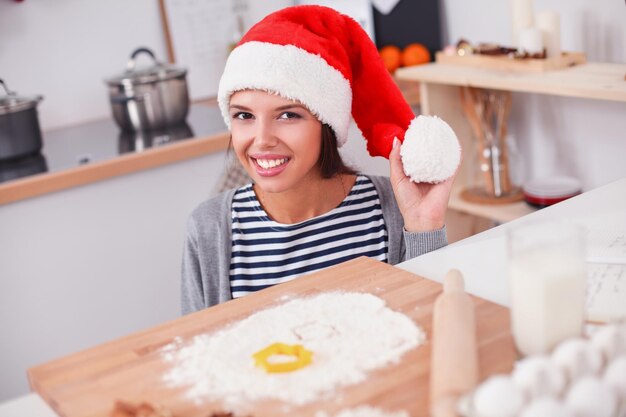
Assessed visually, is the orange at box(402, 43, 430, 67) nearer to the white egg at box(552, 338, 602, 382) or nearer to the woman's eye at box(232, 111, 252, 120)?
the woman's eye at box(232, 111, 252, 120)

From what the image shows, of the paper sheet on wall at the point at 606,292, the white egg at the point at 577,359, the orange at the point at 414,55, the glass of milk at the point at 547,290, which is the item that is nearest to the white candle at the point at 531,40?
the orange at the point at 414,55

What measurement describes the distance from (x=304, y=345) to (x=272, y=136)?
57 cm

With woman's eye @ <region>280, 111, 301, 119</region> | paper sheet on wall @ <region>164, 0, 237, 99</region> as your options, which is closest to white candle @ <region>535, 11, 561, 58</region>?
woman's eye @ <region>280, 111, 301, 119</region>

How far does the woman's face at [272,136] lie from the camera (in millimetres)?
1361

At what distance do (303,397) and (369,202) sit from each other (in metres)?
0.80

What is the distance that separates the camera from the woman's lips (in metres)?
1.38

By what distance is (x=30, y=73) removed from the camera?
2.77 metres

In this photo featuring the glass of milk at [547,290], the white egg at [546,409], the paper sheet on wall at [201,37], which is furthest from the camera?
the paper sheet on wall at [201,37]

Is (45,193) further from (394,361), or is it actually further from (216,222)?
(394,361)

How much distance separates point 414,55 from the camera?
9.05 ft

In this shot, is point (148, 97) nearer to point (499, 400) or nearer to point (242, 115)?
point (242, 115)

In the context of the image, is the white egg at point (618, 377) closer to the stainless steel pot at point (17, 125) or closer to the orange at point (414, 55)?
the stainless steel pot at point (17, 125)

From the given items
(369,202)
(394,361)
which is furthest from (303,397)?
(369,202)

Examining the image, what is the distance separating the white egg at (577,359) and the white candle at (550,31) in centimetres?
164
